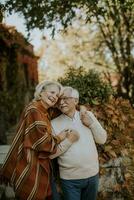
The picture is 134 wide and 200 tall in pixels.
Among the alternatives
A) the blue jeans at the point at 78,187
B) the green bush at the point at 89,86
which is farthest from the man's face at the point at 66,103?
the green bush at the point at 89,86

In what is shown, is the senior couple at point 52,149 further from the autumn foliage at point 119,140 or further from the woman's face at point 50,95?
the autumn foliage at point 119,140

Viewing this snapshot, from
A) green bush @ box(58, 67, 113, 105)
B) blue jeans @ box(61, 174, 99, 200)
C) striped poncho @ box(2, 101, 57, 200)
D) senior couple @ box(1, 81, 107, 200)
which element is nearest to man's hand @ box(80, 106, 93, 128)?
senior couple @ box(1, 81, 107, 200)

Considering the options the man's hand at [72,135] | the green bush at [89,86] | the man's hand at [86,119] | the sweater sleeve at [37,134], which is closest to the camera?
the sweater sleeve at [37,134]

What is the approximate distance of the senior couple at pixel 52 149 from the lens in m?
4.68

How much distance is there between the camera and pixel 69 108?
5012 mm

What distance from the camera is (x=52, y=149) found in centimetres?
469

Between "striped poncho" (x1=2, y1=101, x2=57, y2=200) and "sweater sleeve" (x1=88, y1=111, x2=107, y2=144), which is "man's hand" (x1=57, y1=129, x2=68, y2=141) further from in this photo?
"sweater sleeve" (x1=88, y1=111, x2=107, y2=144)

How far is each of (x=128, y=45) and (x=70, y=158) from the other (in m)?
12.3

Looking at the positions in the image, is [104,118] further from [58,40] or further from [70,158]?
[58,40]

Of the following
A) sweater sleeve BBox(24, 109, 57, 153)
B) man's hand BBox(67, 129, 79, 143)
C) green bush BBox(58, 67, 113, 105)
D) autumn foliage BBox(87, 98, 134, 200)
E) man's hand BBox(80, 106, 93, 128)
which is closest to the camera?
sweater sleeve BBox(24, 109, 57, 153)

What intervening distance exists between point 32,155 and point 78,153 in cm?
48

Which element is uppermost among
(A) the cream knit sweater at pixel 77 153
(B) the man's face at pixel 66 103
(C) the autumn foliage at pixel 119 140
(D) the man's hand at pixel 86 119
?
(B) the man's face at pixel 66 103

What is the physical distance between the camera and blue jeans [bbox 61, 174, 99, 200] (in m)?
4.91

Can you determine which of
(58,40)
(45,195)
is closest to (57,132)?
Result: (45,195)
